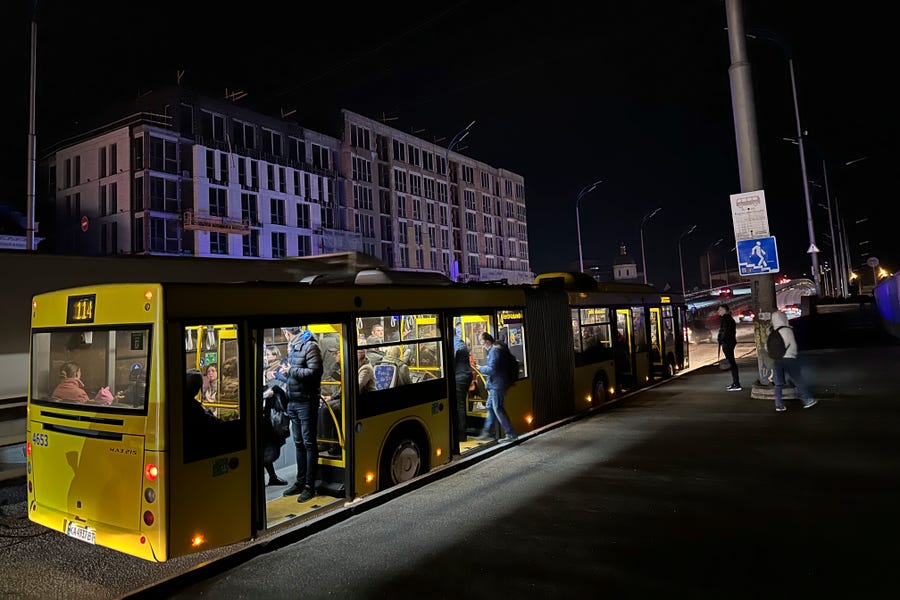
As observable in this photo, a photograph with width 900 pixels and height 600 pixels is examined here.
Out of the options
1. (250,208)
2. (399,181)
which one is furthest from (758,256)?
(399,181)

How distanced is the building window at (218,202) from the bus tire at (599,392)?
3812 centimetres

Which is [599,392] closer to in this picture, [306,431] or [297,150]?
[306,431]

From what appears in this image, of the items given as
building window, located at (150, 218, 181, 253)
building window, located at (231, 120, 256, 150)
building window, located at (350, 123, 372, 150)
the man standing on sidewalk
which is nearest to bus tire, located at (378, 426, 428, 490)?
the man standing on sidewalk

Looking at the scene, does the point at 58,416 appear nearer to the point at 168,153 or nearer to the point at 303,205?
the point at 168,153

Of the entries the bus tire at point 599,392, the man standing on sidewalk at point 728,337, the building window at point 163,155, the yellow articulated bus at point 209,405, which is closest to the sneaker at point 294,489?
the yellow articulated bus at point 209,405

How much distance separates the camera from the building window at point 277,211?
4879 centimetres

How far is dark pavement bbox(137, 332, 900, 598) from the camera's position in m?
4.50

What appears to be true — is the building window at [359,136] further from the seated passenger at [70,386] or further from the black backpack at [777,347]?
the seated passenger at [70,386]

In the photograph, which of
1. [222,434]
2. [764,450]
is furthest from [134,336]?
[764,450]

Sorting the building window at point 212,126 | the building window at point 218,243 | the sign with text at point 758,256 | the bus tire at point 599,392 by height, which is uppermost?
the building window at point 212,126

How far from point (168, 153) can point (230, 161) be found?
4547 mm

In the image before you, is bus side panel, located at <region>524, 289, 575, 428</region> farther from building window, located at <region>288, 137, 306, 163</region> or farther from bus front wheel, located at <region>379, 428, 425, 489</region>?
building window, located at <region>288, 137, 306, 163</region>

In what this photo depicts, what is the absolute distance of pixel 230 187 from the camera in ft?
148

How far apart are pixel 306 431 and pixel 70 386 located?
91.8 inches
